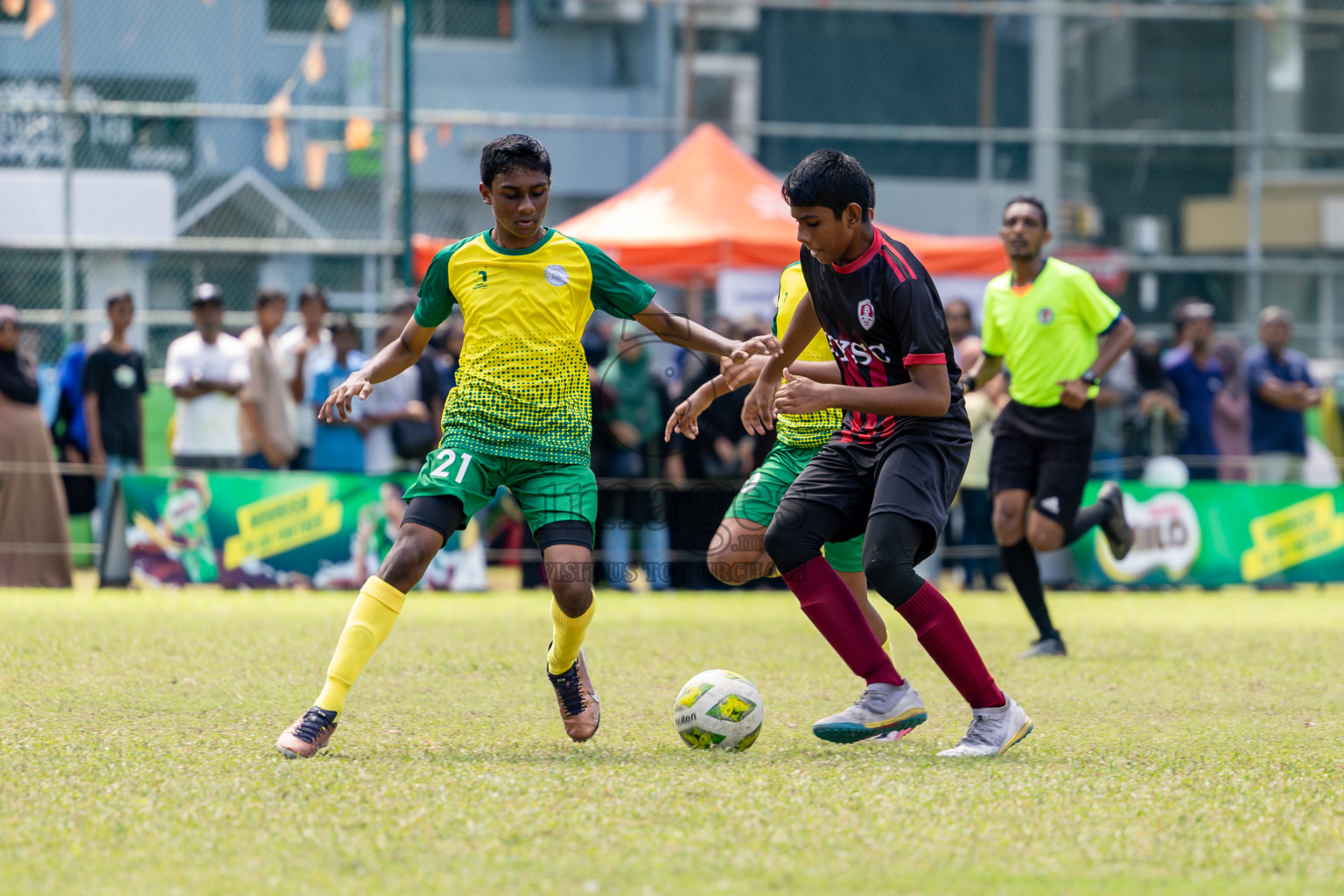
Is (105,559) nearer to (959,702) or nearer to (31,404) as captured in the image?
(31,404)

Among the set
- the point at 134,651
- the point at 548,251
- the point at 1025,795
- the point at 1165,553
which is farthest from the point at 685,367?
the point at 1025,795

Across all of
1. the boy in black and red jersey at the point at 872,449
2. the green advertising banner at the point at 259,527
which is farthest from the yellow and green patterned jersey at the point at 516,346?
the green advertising banner at the point at 259,527

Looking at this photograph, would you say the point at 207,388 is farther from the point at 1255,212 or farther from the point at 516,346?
the point at 1255,212

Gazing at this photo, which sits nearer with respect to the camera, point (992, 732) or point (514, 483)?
point (992, 732)

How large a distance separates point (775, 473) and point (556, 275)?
4.53 ft

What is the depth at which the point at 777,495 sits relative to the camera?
629cm

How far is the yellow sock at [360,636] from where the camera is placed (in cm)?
521

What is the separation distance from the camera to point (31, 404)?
12102 millimetres

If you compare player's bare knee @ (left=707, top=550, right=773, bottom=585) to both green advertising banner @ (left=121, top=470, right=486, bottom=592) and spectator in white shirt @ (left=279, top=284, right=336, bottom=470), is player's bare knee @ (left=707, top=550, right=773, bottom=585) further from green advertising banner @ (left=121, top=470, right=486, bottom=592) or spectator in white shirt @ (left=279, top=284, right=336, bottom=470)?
spectator in white shirt @ (left=279, top=284, right=336, bottom=470)

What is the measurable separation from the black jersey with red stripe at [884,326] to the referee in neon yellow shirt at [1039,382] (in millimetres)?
3028

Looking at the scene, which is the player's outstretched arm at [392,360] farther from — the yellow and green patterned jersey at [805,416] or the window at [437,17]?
the window at [437,17]

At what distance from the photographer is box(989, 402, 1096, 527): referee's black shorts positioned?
8.44m

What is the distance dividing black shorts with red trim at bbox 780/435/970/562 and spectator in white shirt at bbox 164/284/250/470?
7.93 m

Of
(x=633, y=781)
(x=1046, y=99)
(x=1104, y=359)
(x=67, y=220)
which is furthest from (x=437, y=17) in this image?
(x=633, y=781)
